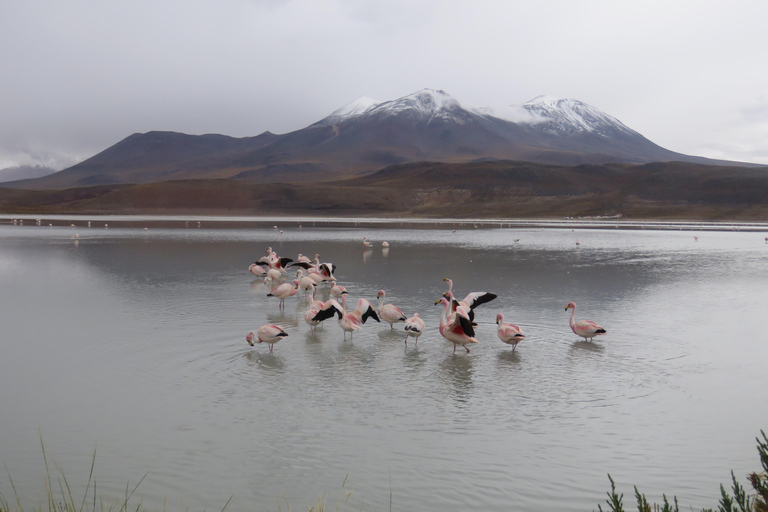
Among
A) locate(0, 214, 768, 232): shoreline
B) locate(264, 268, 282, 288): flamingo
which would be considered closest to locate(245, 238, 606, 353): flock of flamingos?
locate(264, 268, 282, 288): flamingo

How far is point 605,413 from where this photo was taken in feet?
20.9

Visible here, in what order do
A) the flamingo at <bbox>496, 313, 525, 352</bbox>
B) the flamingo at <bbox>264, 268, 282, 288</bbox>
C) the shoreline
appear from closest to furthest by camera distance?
the flamingo at <bbox>496, 313, 525, 352</bbox>, the flamingo at <bbox>264, 268, 282, 288</bbox>, the shoreline

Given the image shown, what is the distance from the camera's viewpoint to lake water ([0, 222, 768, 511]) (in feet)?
15.9

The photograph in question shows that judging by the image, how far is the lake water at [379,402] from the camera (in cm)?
485

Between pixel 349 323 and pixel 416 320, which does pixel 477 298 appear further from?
pixel 349 323

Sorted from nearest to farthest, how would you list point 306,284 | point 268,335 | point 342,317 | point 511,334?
point 268,335, point 511,334, point 342,317, point 306,284

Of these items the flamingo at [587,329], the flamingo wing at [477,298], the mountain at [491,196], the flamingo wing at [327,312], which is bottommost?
the flamingo at [587,329]

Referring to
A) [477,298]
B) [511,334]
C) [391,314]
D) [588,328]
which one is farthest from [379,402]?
[477,298]

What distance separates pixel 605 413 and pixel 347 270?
13.7 m

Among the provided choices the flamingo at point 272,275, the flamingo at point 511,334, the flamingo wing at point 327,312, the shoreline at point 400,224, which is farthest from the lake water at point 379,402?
the shoreline at point 400,224

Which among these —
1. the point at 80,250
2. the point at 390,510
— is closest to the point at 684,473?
the point at 390,510

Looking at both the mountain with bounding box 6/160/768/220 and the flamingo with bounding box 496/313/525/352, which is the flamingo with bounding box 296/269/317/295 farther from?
the mountain with bounding box 6/160/768/220

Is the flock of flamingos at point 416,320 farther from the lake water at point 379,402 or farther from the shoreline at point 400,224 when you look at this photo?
the shoreline at point 400,224

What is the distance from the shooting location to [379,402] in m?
6.69
